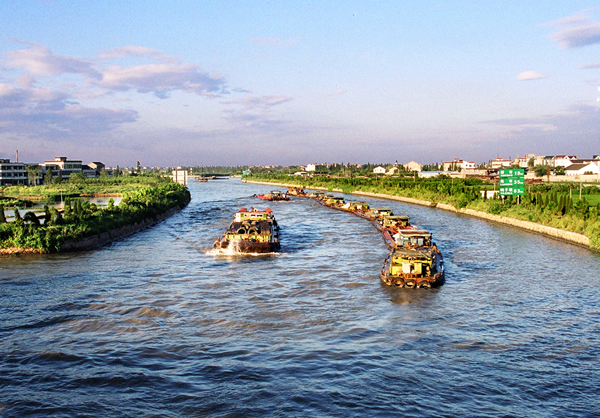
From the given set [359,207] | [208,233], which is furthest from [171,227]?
[359,207]

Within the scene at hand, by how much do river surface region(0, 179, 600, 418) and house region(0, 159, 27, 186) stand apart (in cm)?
13009

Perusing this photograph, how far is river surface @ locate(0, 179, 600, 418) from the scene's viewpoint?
16.8 metres

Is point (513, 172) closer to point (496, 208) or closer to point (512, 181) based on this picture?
point (512, 181)

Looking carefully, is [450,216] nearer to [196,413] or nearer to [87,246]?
[87,246]

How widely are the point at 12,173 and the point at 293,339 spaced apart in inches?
6243

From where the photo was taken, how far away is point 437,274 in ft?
99.0

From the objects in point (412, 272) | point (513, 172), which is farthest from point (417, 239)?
point (513, 172)

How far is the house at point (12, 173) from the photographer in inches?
5945

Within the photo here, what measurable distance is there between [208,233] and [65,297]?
2722cm

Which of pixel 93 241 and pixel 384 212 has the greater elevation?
pixel 384 212

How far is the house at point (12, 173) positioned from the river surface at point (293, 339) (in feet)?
427

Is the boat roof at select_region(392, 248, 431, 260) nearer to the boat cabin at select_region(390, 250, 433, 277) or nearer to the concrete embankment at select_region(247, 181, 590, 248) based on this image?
the boat cabin at select_region(390, 250, 433, 277)

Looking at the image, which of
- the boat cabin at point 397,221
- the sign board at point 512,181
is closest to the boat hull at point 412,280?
the boat cabin at point 397,221

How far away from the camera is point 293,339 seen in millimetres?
21672
